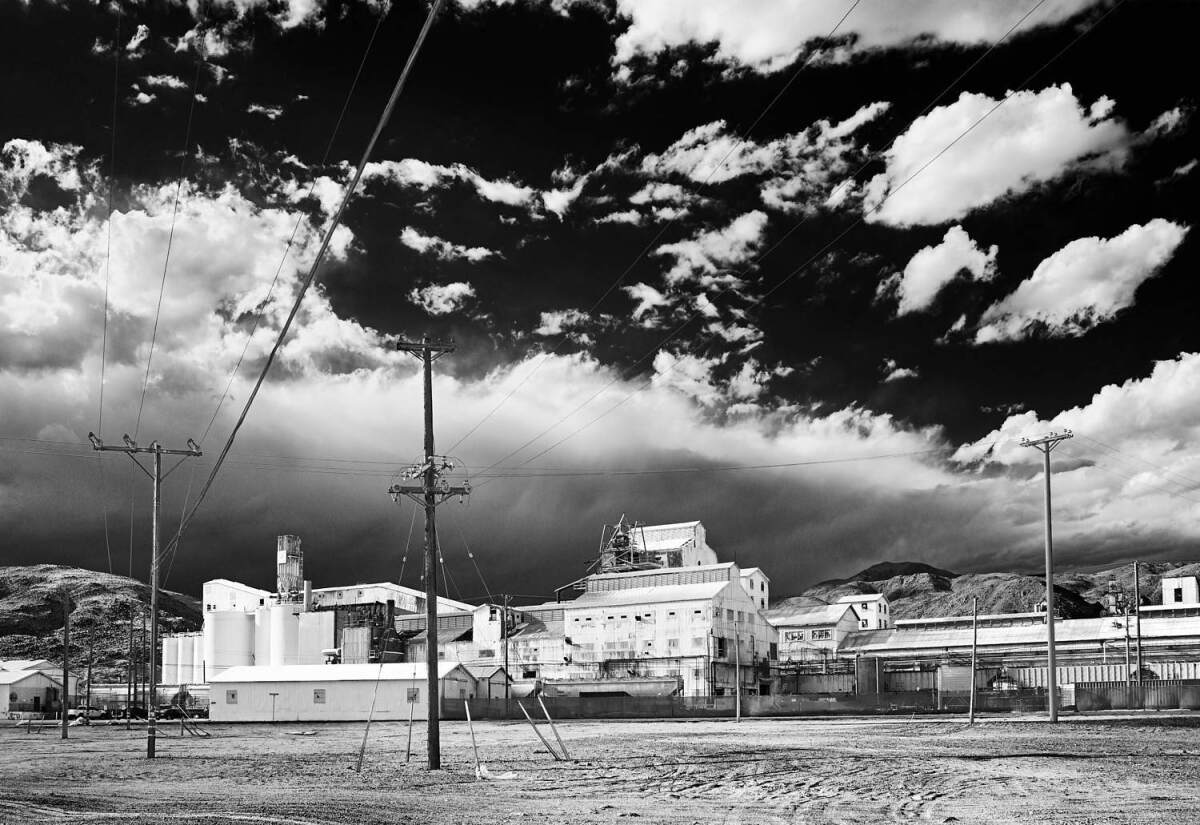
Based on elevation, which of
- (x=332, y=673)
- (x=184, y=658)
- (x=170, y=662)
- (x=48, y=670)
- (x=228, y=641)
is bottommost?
(x=170, y=662)

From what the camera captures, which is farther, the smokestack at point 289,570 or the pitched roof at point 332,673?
the smokestack at point 289,570

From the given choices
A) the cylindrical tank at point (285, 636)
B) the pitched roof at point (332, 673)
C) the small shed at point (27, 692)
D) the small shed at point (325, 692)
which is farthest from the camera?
the cylindrical tank at point (285, 636)

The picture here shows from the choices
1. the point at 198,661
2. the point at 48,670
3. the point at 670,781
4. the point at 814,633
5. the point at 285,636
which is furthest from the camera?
the point at 198,661

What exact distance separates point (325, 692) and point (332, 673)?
150 cm

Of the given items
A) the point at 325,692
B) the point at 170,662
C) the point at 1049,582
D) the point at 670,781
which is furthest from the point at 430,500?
the point at 170,662

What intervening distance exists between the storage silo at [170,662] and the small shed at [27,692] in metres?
15.9

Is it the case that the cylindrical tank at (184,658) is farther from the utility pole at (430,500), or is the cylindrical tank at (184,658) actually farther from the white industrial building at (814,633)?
the utility pole at (430,500)

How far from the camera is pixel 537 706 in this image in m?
78.7

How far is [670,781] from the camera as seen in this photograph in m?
25.0

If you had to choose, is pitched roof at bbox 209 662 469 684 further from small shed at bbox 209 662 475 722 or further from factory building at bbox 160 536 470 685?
factory building at bbox 160 536 470 685

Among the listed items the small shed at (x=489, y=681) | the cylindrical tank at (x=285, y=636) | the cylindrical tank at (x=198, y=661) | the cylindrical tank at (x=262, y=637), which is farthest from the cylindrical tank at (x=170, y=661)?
the small shed at (x=489, y=681)

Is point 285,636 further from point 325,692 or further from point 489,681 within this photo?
point 325,692

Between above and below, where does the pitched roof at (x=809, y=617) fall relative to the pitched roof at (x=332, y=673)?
above

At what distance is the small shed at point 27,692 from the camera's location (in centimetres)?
11181
